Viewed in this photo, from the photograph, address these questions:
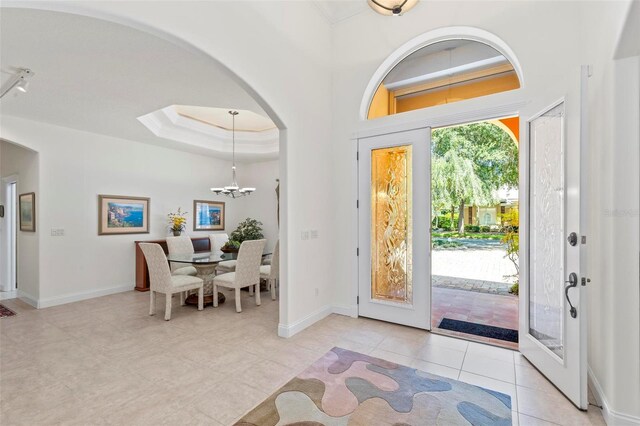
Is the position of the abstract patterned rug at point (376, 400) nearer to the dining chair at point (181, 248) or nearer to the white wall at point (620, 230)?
the white wall at point (620, 230)

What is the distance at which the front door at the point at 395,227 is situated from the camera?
11.4 ft

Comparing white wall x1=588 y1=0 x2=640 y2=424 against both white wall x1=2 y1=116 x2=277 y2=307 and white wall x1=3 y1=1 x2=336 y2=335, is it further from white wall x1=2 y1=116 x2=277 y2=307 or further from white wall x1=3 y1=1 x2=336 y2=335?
white wall x1=2 y1=116 x2=277 y2=307

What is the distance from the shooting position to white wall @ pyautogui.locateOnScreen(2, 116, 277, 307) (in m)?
4.64

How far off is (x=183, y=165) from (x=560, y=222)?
668cm

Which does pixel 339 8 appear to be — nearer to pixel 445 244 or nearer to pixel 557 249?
pixel 557 249

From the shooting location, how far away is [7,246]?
19.3ft

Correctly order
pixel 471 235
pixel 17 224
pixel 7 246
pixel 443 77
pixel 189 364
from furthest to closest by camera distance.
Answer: pixel 471 235 < pixel 7 246 < pixel 17 224 < pixel 443 77 < pixel 189 364

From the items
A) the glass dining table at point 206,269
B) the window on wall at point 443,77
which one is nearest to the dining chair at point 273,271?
the glass dining table at point 206,269

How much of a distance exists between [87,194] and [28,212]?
0.89 m

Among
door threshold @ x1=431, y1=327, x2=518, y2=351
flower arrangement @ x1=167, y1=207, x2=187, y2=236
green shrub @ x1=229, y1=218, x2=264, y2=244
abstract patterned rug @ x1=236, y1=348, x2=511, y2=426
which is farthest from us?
green shrub @ x1=229, y1=218, x2=264, y2=244

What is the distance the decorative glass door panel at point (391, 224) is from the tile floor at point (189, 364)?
0.49 m

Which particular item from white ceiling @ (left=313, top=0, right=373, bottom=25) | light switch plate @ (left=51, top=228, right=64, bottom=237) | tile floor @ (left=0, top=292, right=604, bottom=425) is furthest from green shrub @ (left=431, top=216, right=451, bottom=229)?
light switch plate @ (left=51, top=228, right=64, bottom=237)

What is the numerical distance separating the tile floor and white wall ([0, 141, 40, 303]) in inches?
36.7

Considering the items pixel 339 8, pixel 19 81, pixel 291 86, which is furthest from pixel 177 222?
pixel 339 8
